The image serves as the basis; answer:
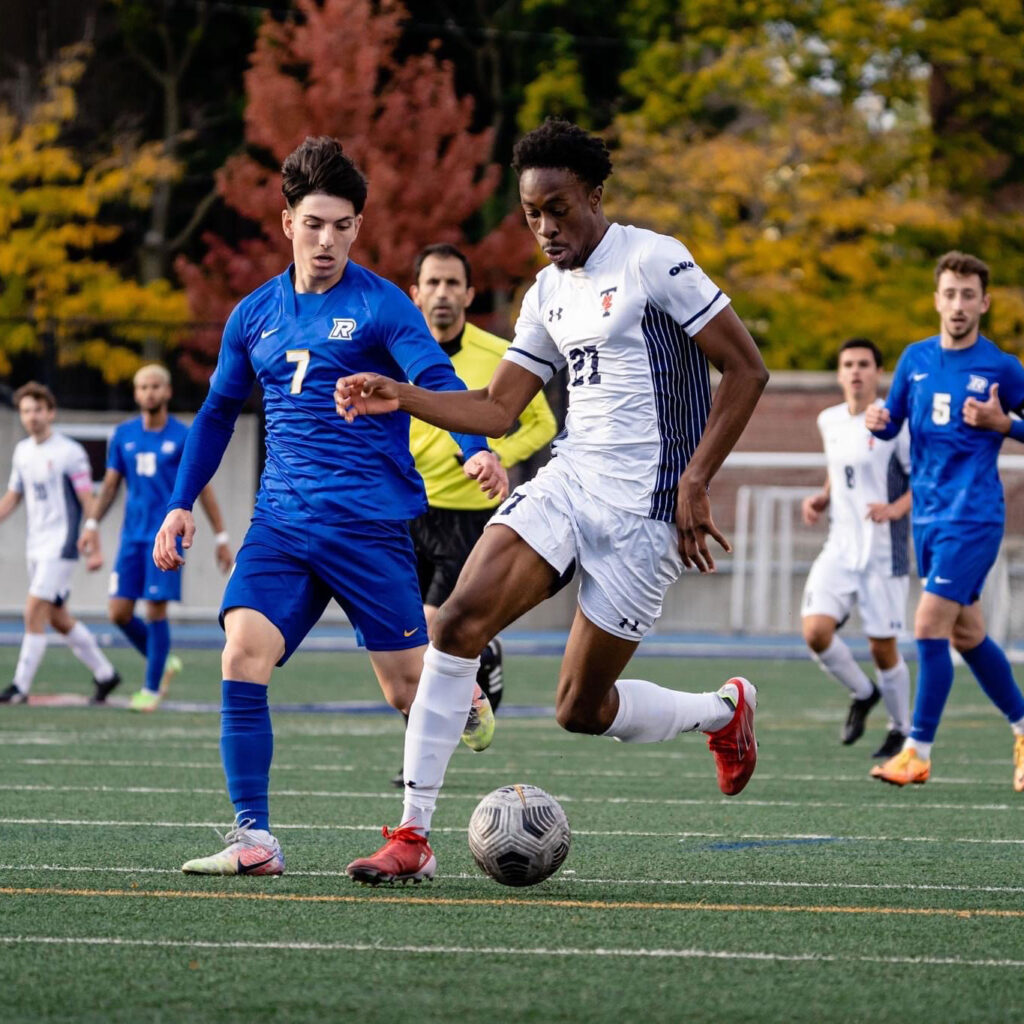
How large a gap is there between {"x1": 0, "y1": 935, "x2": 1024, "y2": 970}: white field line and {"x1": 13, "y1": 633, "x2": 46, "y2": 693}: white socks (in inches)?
376

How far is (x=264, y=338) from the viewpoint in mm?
6805

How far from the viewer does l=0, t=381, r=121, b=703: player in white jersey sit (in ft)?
48.4

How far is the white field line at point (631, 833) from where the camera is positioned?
25.6 ft

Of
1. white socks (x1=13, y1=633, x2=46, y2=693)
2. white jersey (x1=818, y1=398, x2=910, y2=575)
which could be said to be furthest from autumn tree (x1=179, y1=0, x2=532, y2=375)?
white jersey (x1=818, y1=398, x2=910, y2=575)

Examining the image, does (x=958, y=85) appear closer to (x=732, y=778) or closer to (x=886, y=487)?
(x=886, y=487)

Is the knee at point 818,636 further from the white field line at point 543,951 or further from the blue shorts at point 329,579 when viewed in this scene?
the white field line at point 543,951

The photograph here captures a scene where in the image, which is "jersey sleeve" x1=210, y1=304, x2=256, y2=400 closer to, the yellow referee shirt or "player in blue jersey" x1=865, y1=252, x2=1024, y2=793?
the yellow referee shirt

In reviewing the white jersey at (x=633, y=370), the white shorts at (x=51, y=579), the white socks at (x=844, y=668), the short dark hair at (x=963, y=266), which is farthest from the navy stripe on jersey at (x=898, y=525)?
the white jersey at (x=633, y=370)

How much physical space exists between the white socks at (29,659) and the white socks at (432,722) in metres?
8.75

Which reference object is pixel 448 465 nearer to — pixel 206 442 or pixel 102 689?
pixel 206 442

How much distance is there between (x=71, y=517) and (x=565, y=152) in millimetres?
9663

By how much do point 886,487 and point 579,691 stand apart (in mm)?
6423

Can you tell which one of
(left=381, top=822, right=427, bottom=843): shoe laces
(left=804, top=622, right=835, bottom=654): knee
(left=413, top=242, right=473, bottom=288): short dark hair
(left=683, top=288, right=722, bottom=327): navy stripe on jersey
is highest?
(left=413, top=242, right=473, bottom=288): short dark hair

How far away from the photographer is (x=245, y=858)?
6375 millimetres
